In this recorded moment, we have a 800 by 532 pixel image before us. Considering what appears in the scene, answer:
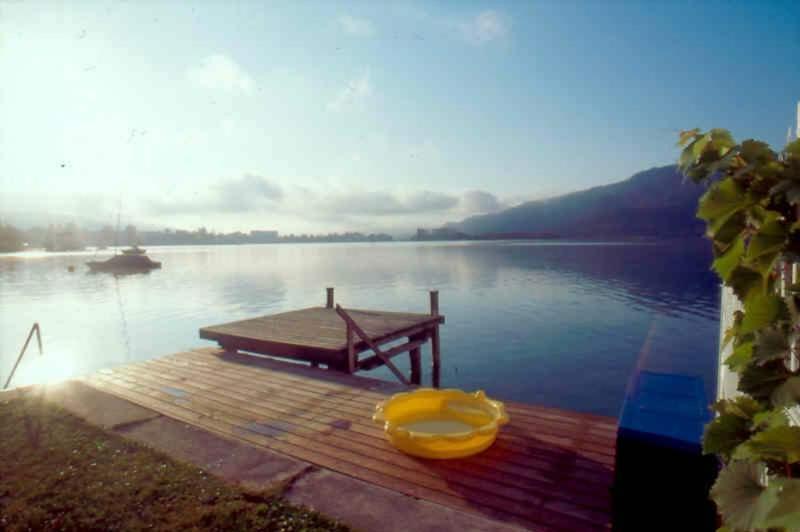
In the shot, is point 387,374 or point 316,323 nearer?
point 316,323

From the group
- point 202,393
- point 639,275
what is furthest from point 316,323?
Result: point 639,275

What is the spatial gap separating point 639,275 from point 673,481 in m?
65.3

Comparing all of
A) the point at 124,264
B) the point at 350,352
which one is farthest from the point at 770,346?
the point at 124,264

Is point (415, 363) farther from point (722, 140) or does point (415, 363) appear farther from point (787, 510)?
point (787, 510)

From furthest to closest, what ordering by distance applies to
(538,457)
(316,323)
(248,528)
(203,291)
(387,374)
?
(203,291) < (387,374) < (316,323) < (538,457) < (248,528)

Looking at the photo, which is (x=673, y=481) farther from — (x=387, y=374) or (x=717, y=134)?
(x=387, y=374)

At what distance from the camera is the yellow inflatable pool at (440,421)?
5359 millimetres

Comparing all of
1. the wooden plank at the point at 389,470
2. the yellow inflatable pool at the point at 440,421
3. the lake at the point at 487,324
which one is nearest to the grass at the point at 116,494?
the wooden plank at the point at 389,470

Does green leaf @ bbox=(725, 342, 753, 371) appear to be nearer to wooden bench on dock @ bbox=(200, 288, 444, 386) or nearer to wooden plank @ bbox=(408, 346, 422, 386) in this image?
wooden bench on dock @ bbox=(200, 288, 444, 386)

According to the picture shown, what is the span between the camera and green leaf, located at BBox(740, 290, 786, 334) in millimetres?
1644

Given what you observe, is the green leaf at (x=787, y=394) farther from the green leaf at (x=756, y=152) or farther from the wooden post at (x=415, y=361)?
the wooden post at (x=415, y=361)

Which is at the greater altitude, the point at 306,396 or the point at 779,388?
the point at 779,388

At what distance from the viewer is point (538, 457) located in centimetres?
547

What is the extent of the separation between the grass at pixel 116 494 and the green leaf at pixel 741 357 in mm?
3683
